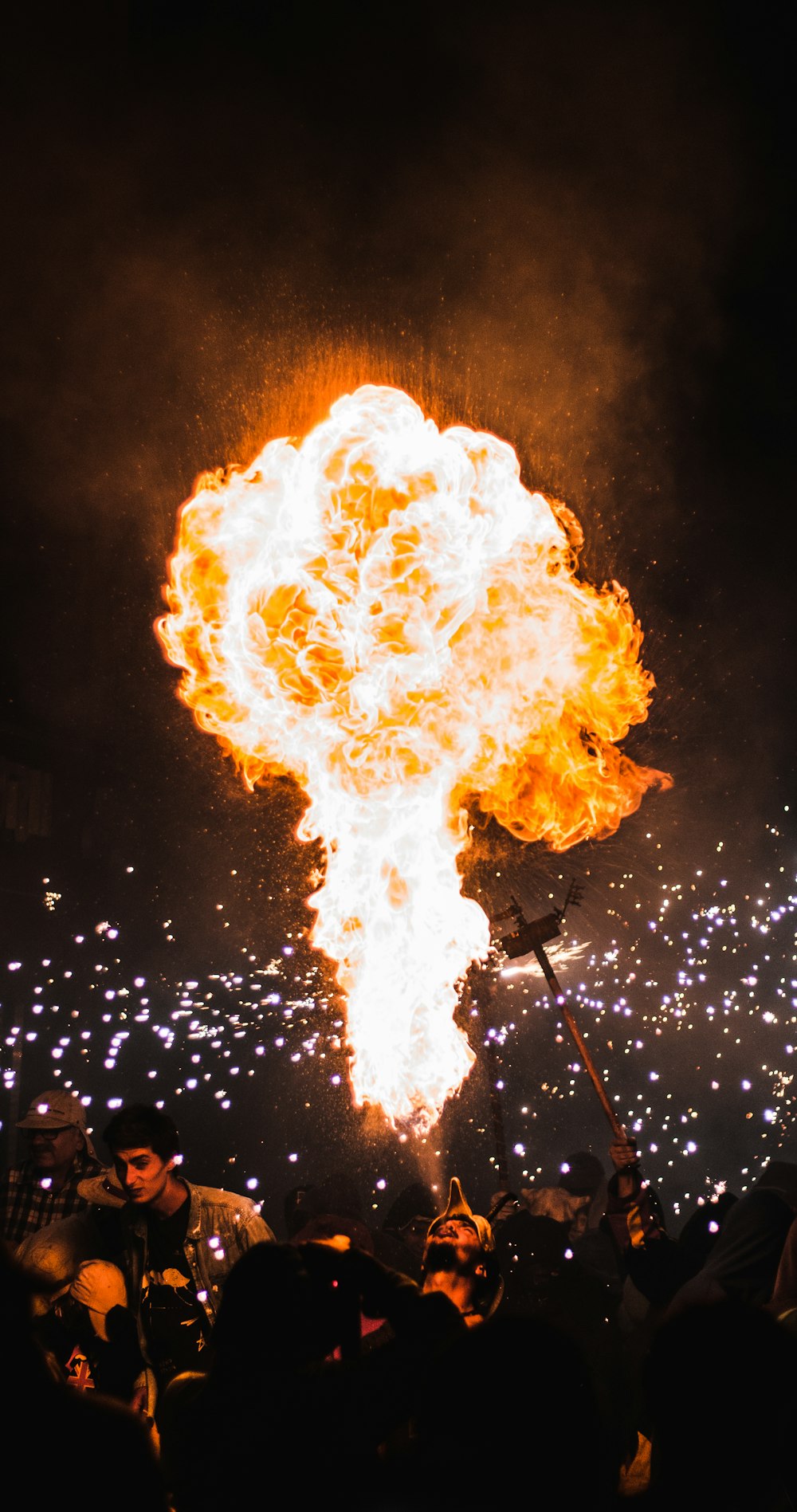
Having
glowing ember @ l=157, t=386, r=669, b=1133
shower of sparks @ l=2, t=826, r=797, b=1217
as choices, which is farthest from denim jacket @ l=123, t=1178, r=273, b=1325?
shower of sparks @ l=2, t=826, r=797, b=1217

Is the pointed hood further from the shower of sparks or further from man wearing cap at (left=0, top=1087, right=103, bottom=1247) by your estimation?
the shower of sparks

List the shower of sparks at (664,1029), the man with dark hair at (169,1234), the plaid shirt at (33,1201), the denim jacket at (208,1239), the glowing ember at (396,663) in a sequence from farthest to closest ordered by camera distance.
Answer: the shower of sparks at (664,1029) → the glowing ember at (396,663) → the plaid shirt at (33,1201) → the denim jacket at (208,1239) → the man with dark hair at (169,1234)

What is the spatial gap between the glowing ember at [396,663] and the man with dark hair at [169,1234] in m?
2.82

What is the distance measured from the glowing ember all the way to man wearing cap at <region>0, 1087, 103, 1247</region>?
2.22 m

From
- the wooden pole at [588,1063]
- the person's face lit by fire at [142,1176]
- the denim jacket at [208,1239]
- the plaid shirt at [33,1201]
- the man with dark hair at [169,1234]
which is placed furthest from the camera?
the wooden pole at [588,1063]

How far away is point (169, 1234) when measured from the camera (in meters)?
3.72

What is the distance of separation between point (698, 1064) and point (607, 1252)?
463 inches

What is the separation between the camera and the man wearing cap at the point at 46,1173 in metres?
5.11

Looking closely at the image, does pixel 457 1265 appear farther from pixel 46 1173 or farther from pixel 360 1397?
pixel 46 1173

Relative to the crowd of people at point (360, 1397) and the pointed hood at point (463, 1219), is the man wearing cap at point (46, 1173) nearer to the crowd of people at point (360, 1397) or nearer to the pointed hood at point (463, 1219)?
the crowd of people at point (360, 1397)

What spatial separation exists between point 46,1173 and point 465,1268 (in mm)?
2738

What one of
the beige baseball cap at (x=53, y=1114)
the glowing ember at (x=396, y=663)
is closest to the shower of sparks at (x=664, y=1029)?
the glowing ember at (x=396, y=663)

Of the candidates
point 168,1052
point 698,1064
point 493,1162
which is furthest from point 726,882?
point 168,1052

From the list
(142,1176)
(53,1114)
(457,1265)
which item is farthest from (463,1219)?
(53,1114)
